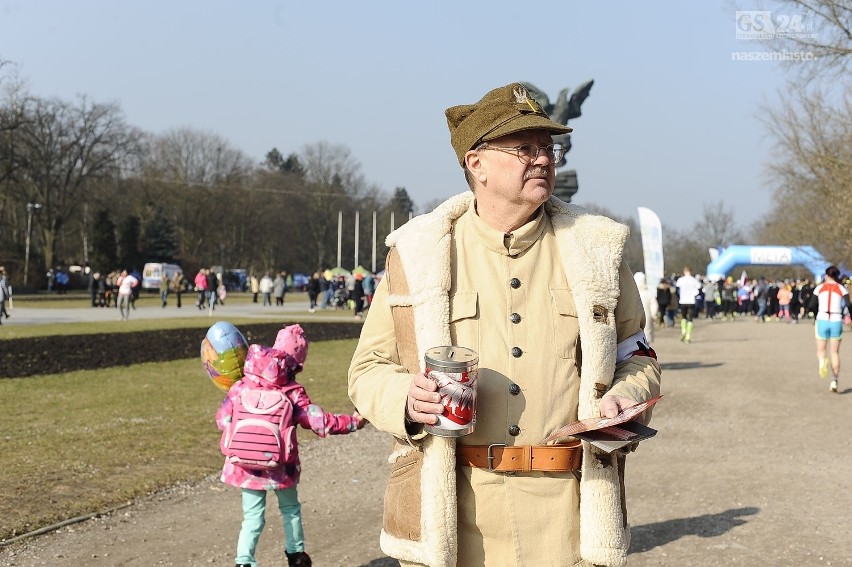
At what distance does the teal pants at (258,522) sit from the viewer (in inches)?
217

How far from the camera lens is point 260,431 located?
545 cm

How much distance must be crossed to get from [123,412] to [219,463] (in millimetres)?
3342

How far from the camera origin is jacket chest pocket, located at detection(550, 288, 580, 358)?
3.13 m

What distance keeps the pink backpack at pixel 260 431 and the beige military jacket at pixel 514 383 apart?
7.48 ft

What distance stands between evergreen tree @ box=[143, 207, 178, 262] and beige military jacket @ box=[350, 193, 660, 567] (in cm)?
7333

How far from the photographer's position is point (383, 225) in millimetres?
100375

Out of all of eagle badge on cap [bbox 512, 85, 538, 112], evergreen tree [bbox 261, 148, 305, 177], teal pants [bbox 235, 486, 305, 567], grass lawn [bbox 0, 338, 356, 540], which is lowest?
grass lawn [bbox 0, 338, 356, 540]

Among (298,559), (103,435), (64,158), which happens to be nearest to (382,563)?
(298,559)

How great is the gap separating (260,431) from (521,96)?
287 centimetres

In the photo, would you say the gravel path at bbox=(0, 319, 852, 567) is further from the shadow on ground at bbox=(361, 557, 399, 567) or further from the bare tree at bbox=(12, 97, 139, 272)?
the bare tree at bbox=(12, 97, 139, 272)

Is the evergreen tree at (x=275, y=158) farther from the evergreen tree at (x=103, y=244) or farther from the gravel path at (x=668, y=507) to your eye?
the gravel path at (x=668, y=507)

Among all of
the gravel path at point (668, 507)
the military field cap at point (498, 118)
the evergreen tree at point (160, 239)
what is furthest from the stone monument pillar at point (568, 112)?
the evergreen tree at point (160, 239)

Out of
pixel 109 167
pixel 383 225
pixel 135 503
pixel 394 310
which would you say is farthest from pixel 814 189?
pixel 383 225

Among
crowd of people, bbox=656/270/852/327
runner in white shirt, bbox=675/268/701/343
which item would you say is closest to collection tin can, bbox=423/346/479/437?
runner in white shirt, bbox=675/268/701/343
